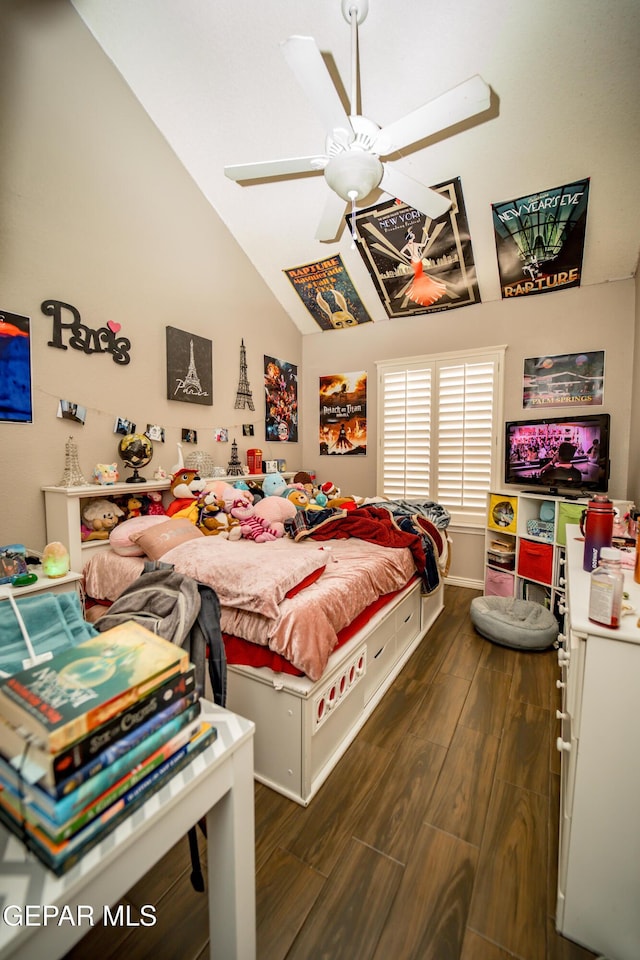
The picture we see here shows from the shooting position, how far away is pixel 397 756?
174cm

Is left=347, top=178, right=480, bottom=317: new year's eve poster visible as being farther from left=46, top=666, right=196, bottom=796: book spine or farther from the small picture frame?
left=46, top=666, right=196, bottom=796: book spine

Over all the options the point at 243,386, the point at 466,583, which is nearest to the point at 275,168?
the point at 243,386

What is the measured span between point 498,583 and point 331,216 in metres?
3.04

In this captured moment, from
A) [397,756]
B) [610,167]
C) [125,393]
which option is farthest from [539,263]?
[397,756]

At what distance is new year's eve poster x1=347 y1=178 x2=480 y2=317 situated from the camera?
10.1 feet

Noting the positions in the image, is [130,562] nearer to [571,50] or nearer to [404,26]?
[404,26]

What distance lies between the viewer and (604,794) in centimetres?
103

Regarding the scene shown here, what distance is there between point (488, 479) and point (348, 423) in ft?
5.36

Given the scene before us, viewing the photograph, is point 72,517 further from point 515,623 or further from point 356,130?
point 515,623

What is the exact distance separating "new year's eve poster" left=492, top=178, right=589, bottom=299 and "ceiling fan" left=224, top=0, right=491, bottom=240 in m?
1.28

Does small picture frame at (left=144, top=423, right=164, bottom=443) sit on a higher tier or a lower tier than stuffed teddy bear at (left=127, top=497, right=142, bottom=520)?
higher

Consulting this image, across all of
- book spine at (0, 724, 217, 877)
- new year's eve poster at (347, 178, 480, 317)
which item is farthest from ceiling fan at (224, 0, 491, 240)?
book spine at (0, 724, 217, 877)

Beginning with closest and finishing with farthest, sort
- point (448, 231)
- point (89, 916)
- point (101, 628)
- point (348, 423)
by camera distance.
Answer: point (89, 916), point (101, 628), point (448, 231), point (348, 423)

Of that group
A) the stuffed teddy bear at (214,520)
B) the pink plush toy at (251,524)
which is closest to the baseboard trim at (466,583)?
the pink plush toy at (251,524)
